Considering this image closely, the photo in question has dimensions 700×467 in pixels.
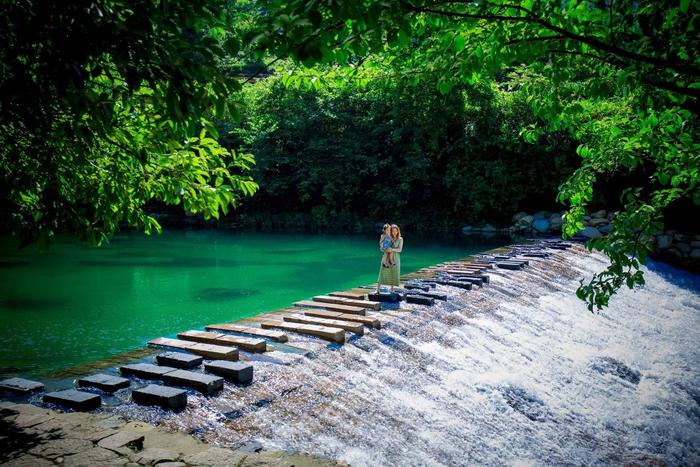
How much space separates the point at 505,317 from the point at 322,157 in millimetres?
24885

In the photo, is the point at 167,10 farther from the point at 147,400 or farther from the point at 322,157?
the point at 322,157

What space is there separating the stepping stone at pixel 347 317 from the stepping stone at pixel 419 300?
1871 millimetres

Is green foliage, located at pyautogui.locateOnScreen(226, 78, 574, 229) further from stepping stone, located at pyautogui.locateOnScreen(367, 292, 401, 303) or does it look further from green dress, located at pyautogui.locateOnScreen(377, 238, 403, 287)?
stepping stone, located at pyautogui.locateOnScreen(367, 292, 401, 303)

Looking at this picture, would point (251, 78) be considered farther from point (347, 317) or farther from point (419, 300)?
point (419, 300)

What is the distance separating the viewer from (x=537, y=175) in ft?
96.4

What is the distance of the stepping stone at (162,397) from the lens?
5355 mm

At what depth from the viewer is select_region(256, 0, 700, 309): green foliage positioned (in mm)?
2711

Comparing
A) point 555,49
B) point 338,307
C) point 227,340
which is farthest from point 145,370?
point 555,49

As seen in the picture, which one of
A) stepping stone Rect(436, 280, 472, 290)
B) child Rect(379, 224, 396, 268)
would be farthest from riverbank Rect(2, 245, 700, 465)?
child Rect(379, 224, 396, 268)

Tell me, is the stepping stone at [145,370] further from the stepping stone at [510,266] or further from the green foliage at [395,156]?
the green foliage at [395,156]

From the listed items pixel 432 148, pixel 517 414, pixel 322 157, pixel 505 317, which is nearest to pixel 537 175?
pixel 432 148

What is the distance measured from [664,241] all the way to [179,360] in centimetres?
2003

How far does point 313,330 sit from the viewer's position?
323 inches

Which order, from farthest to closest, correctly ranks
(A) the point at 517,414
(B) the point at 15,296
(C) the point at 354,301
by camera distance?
(B) the point at 15,296 → (C) the point at 354,301 → (A) the point at 517,414
